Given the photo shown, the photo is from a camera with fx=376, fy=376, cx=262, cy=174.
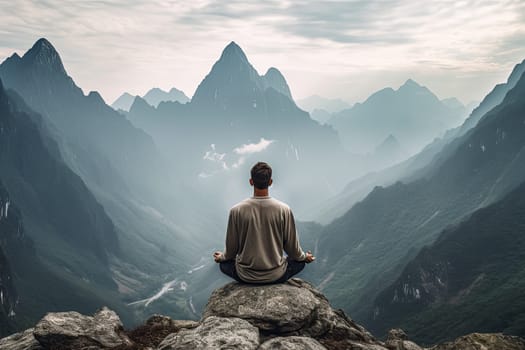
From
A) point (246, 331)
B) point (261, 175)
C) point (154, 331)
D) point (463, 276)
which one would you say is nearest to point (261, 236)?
point (261, 175)

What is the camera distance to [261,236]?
14828 mm

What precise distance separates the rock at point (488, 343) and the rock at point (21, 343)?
60.9ft

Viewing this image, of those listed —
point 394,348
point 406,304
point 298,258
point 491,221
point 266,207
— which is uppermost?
point 266,207

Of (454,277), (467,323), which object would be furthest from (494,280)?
(467,323)

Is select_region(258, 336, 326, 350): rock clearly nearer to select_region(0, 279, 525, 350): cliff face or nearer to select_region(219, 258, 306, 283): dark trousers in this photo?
select_region(0, 279, 525, 350): cliff face

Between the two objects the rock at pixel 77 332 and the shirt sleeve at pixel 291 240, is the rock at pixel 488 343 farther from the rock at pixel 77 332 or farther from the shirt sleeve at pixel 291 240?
the rock at pixel 77 332

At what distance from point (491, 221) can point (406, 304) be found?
2295 inches

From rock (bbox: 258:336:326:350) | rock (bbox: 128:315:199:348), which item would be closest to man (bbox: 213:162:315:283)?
rock (bbox: 258:336:326:350)

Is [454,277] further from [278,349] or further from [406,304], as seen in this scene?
[278,349]

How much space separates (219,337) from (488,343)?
11.3 metres

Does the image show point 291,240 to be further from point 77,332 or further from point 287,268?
point 77,332

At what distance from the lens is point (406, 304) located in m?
171

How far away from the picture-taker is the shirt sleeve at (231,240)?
1484 cm

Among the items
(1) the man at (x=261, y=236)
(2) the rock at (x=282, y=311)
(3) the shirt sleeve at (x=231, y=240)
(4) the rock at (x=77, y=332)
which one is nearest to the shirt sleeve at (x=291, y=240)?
(1) the man at (x=261, y=236)
